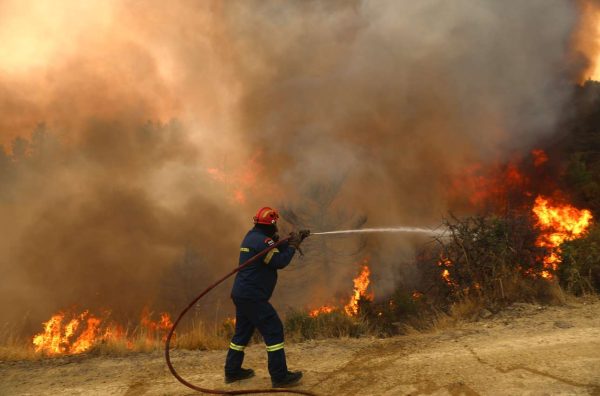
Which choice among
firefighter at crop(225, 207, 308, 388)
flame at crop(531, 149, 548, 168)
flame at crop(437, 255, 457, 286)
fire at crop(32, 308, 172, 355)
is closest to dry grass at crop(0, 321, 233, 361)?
firefighter at crop(225, 207, 308, 388)

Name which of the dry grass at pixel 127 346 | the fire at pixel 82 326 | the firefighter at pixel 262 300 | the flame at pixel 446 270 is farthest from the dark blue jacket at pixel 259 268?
the fire at pixel 82 326

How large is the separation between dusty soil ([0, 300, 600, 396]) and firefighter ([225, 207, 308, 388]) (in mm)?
231

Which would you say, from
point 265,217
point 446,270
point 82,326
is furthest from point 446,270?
point 82,326

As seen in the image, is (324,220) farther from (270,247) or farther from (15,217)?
(270,247)

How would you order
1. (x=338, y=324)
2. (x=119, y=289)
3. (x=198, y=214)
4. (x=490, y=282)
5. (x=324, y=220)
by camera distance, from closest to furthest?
(x=338, y=324)
(x=490, y=282)
(x=119, y=289)
(x=324, y=220)
(x=198, y=214)

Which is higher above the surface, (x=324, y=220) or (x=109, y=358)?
(x=324, y=220)

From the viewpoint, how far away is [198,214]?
27.4 m

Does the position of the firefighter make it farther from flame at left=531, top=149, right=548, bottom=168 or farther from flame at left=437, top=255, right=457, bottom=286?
flame at left=531, top=149, right=548, bottom=168

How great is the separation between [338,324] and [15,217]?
24.8 metres

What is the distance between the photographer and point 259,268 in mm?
4047

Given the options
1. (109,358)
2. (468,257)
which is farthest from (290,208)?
(109,358)

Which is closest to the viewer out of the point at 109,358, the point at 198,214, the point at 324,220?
the point at 109,358

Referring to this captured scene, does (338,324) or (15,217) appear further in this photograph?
(15,217)

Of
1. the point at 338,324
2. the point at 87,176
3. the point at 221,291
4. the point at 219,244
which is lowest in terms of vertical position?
the point at 338,324
